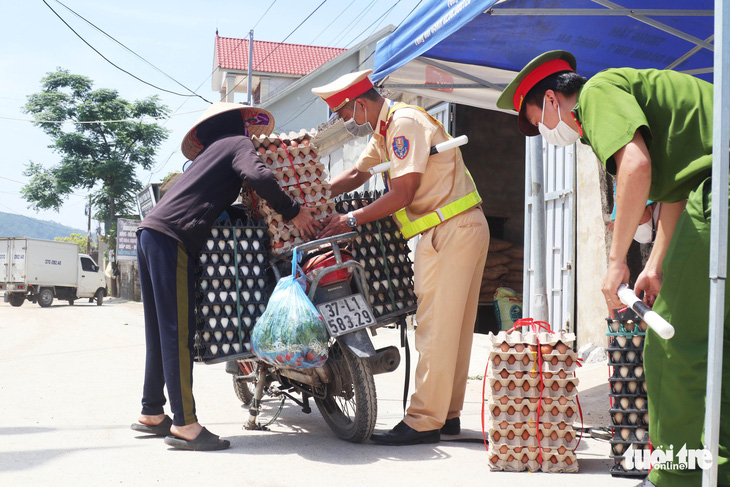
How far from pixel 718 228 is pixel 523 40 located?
403 centimetres

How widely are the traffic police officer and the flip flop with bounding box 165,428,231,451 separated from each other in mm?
920

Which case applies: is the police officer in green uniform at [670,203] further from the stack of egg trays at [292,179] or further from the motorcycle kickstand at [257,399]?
the motorcycle kickstand at [257,399]

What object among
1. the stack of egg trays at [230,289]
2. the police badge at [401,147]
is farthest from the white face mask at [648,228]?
the stack of egg trays at [230,289]

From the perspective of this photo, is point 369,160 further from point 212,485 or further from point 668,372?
point 668,372

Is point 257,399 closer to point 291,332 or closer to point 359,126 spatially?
point 291,332

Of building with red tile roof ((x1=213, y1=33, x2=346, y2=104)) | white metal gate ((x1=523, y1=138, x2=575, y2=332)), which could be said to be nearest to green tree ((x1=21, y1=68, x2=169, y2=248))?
building with red tile roof ((x1=213, y1=33, x2=346, y2=104))

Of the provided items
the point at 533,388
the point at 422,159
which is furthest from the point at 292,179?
the point at 533,388

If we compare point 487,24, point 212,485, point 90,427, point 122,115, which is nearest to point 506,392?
point 212,485

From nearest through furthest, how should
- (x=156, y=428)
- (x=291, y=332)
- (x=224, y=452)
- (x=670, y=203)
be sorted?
(x=670, y=203)
(x=291, y=332)
(x=224, y=452)
(x=156, y=428)

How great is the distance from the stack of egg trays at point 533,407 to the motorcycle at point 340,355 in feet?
2.45

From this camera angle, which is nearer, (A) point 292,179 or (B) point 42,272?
(A) point 292,179

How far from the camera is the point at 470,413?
5434 millimetres

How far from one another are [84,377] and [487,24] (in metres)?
5.31

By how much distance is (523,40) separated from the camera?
19.3ft
